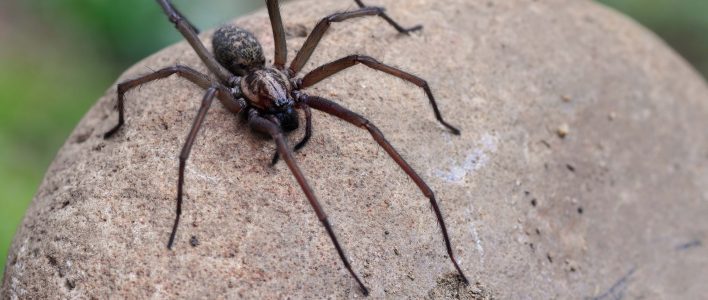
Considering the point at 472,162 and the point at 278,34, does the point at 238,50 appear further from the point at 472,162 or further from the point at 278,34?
the point at 472,162

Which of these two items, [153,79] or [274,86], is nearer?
[153,79]

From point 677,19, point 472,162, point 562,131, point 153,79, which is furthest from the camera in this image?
point 677,19

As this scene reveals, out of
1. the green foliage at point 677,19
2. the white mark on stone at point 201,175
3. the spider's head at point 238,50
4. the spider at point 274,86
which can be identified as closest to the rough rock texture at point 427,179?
the white mark on stone at point 201,175

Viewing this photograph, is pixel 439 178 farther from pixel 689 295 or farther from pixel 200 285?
pixel 689 295

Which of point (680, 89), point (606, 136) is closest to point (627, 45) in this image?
point (680, 89)

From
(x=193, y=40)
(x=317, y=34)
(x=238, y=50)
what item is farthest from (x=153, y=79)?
(x=317, y=34)

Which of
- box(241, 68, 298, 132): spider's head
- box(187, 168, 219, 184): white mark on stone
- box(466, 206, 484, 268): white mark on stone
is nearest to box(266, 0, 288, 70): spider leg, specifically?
box(241, 68, 298, 132): spider's head

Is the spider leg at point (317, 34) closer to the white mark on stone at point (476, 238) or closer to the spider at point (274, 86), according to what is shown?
the spider at point (274, 86)
